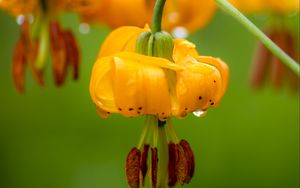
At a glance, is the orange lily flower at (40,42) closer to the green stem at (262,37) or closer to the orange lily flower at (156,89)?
the orange lily flower at (156,89)

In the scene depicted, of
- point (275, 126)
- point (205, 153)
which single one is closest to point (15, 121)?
point (205, 153)

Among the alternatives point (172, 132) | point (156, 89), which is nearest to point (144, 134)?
point (172, 132)

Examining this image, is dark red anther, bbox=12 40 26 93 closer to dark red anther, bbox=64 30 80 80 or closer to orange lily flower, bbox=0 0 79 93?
orange lily flower, bbox=0 0 79 93

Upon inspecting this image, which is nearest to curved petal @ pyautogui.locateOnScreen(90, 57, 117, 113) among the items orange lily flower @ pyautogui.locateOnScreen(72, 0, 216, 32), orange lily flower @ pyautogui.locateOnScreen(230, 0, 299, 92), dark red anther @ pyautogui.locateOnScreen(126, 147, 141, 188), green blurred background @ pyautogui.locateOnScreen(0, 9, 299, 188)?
dark red anther @ pyautogui.locateOnScreen(126, 147, 141, 188)

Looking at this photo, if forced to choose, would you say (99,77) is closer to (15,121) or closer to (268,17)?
(268,17)

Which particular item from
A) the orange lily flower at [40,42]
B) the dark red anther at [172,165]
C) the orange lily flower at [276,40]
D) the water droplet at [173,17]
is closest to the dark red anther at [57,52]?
the orange lily flower at [40,42]
